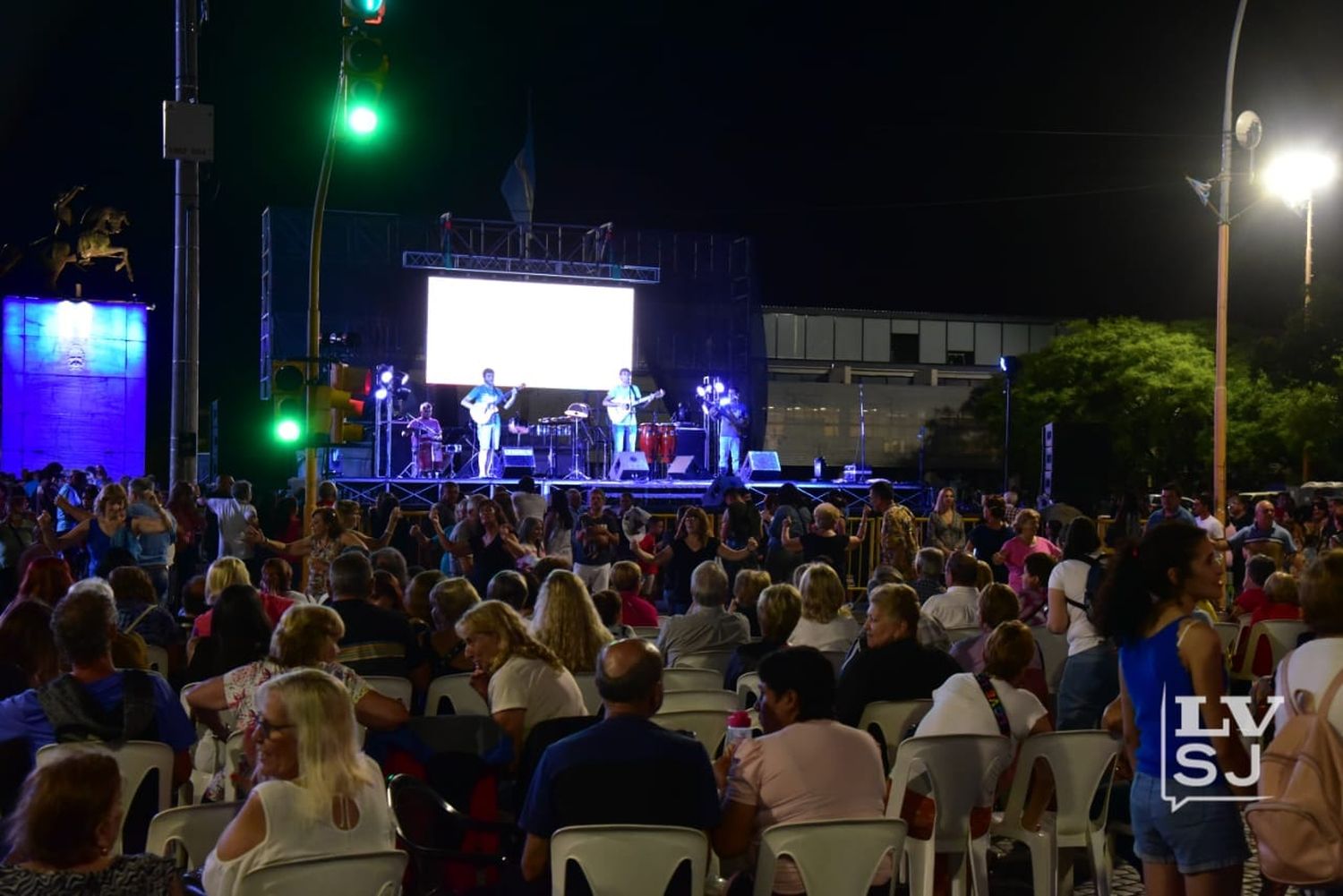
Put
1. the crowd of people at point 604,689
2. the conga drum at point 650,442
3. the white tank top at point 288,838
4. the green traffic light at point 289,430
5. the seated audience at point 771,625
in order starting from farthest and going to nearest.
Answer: the conga drum at point 650,442 → the green traffic light at point 289,430 → the seated audience at point 771,625 → the crowd of people at point 604,689 → the white tank top at point 288,838

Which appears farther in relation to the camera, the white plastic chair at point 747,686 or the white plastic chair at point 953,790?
the white plastic chair at point 747,686

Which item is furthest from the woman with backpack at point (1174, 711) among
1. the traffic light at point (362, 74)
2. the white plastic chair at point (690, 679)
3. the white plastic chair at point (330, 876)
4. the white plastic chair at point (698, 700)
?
the traffic light at point (362, 74)

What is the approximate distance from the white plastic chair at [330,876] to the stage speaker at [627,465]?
2153 centimetres

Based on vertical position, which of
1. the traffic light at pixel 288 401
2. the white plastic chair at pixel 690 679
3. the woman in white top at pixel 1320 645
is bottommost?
the white plastic chair at pixel 690 679

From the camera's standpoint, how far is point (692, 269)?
36.8 m

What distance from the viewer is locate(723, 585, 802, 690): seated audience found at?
7422 millimetres

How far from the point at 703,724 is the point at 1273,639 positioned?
438 centimetres

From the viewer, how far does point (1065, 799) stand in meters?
5.74

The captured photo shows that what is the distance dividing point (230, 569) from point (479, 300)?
73.7 feet

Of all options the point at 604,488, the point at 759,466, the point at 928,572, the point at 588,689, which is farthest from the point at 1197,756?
the point at 759,466

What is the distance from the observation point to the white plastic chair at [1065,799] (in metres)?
5.66

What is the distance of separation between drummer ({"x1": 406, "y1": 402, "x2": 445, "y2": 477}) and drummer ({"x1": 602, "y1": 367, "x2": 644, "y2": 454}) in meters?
3.35

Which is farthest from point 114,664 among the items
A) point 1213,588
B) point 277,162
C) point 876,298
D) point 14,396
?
point 876,298

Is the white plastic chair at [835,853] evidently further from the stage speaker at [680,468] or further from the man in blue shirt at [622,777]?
the stage speaker at [680,468]
